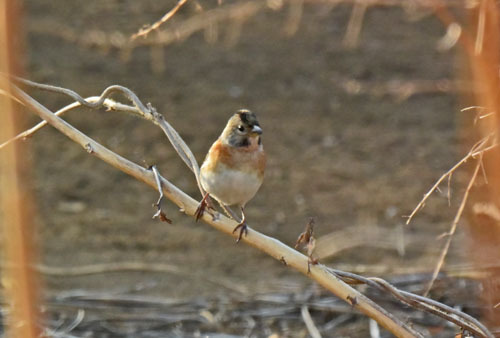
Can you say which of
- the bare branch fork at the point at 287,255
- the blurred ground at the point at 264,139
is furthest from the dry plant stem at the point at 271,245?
the blurred ground at the point at 264,139

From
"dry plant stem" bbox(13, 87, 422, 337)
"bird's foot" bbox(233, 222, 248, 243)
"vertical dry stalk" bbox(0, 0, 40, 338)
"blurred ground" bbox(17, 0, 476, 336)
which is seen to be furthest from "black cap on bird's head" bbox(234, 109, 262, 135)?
"vertical dry stalk" bbox(0, 0, 40, 338)

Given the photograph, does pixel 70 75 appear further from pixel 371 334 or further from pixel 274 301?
pixel 371 334

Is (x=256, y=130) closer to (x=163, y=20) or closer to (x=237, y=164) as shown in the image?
(x=237, y=164)

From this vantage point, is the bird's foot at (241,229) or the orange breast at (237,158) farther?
the orange breast at (237,158)

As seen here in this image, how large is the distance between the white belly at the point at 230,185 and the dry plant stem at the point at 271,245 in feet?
2.21

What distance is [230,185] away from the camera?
2938mm

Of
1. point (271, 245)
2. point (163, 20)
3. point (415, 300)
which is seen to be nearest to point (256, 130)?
point (163, 20)

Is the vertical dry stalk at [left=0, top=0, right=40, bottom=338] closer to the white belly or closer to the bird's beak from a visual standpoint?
the white belly

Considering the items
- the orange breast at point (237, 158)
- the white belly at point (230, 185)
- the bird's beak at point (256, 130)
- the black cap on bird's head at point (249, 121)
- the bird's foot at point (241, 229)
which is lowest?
the bird's foot at point (241, 229)

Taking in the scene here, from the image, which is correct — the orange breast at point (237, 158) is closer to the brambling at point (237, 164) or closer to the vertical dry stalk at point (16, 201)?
the brambling at point (237, 164)

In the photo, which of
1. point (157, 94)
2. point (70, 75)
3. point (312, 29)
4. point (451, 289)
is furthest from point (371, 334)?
point (312, 29)

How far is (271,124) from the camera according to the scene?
652 cm

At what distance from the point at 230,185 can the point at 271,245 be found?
788 millimetres

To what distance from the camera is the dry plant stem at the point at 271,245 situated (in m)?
2.12
